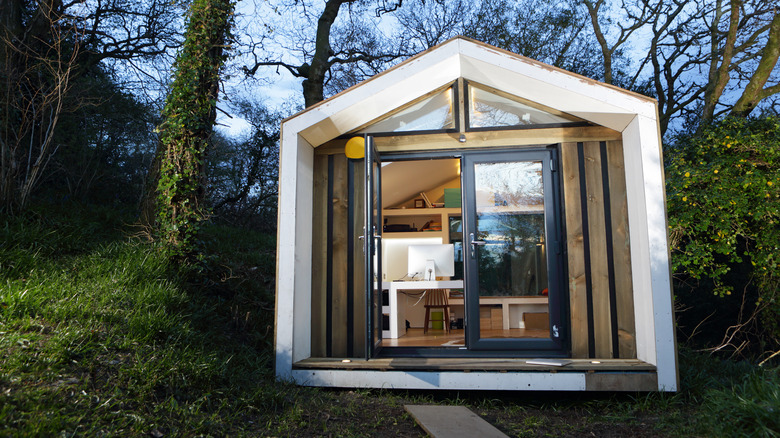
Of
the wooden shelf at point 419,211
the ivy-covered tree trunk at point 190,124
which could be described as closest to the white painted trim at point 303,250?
the ivy-covered tree trunk at point 190,124

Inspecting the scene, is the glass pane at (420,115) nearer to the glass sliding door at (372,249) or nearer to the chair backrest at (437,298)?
the glass sliding door at (372,249)

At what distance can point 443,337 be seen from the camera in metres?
5.80

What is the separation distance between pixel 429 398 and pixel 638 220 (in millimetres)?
2113

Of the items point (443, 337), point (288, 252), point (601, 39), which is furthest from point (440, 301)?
point (601, 39)

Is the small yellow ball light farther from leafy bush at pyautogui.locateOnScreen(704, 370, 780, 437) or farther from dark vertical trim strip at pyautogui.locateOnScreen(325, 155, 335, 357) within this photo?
leafy bush at pyautogui.locateOnScreen(704, 370, 780, 437)

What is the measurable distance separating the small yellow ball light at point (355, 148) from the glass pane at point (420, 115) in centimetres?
13

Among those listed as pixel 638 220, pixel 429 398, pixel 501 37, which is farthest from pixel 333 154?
pixel 501 37

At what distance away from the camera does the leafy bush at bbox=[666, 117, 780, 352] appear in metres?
5.49

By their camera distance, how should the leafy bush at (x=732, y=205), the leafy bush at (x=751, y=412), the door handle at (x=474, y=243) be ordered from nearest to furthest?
the leafy bush at (x=751, y=412)
the door handle at (x=474, y=243)
the leafy bush at (x=732, y=205)

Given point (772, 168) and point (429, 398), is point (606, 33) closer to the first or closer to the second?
point (772, 168)

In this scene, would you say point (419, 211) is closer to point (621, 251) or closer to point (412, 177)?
point (412, 177)

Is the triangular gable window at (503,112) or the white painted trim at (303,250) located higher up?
the triangular gable window at (503,112)

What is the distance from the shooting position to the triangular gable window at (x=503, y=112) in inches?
182

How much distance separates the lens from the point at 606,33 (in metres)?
10.7
